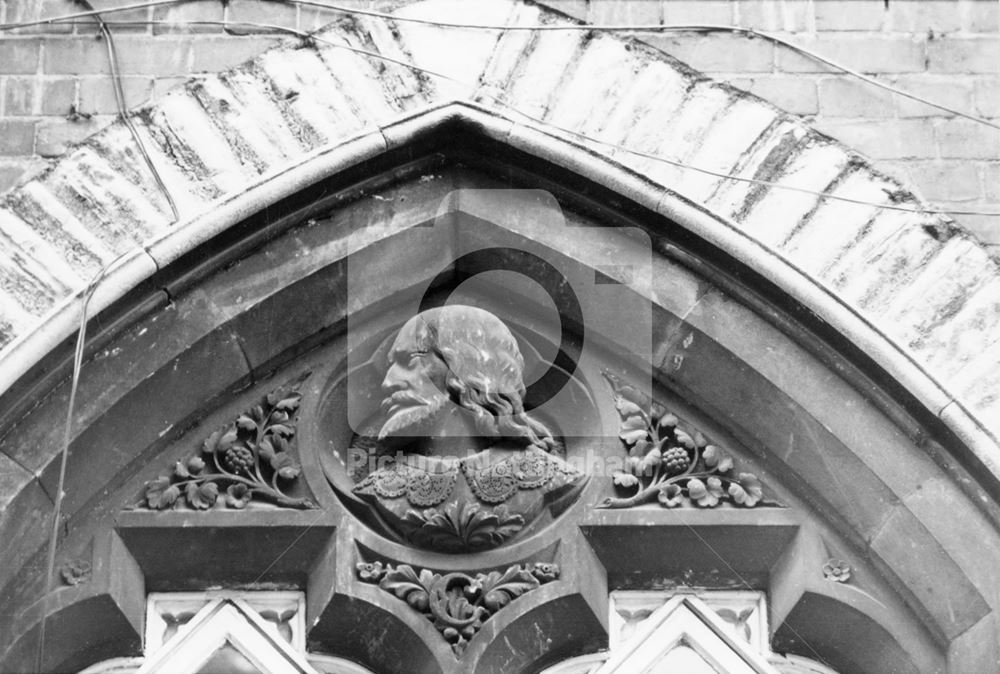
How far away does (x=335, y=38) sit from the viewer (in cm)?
692

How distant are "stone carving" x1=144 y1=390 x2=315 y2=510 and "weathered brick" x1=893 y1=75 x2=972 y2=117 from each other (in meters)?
1.79

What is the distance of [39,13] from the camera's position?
7.00 meters

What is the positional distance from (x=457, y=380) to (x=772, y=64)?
3.94 ft

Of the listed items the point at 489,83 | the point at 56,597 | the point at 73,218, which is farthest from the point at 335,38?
the point at 56,597

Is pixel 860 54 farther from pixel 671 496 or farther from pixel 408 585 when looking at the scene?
pixel 408 585

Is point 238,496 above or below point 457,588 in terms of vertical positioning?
above

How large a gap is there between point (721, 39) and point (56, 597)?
2.28 m

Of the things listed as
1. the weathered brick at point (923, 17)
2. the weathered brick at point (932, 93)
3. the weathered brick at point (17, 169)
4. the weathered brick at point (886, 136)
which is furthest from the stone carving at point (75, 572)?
the weathered brick at point (923, 17)

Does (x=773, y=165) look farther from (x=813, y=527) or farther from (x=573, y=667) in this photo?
(x=573, y=667)

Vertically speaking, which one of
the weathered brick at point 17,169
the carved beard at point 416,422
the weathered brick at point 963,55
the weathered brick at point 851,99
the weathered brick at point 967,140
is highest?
the weathered brick at point 963,55

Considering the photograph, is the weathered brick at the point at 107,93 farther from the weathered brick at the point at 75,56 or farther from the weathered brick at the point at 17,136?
the weathered brick at the point at 17,136

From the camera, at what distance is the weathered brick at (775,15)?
22.9ft

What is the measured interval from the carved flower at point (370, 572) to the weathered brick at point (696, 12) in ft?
5.50

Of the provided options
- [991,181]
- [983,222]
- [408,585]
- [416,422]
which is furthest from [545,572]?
[991,181]
